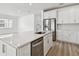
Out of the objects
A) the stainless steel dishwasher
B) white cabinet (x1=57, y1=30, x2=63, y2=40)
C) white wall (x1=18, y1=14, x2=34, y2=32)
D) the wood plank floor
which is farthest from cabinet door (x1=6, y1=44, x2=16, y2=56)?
white wall (x1=18, y1=14, x2=34, y2=32)

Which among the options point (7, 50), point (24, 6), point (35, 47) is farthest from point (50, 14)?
point (7, 50)

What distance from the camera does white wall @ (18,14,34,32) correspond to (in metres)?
8.29

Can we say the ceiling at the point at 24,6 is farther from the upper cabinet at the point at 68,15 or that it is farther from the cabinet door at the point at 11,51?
Answer: the cabinet door at the point at 11,51

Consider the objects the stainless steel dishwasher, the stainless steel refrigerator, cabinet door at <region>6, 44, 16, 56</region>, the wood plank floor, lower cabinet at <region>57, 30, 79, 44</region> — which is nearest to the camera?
cabinet door at <region>6, 44, 16, 56</region>

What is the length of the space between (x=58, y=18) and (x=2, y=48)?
4.23 metres

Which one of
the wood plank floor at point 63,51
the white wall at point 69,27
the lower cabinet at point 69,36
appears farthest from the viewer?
the white wall at point 69,27

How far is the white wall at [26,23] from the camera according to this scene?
829 cm

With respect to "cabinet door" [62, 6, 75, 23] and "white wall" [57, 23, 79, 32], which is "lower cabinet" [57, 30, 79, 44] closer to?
"white wall" [57, 23, 79, 32]

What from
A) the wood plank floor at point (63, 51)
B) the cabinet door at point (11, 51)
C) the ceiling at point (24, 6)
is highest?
the ceiling at point (24, 6)

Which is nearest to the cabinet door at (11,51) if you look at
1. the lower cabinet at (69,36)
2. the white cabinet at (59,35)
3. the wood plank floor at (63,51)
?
the wood plank floor at (63,51)

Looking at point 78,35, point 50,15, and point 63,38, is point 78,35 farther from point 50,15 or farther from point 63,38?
point 50,15

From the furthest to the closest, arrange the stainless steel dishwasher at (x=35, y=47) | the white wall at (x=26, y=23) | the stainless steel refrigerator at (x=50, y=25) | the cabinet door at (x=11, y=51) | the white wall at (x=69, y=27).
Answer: the white wall at (x=26, y=23) → the stainless steel refrigerator at (x=50, y=25) → the white wall at (x=69, y=27) → the stainless steel dishwasher at (x=35, y=47) → the cabinet door at (x=11, y=51)

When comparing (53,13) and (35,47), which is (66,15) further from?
(35,47)

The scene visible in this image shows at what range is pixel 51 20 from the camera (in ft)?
18.2
